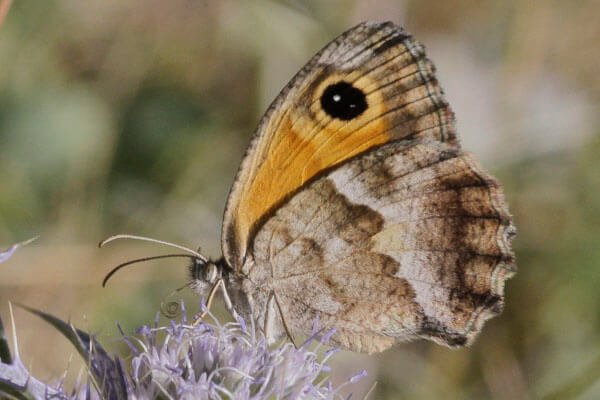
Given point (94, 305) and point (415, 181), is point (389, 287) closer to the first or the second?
point (415, 181)

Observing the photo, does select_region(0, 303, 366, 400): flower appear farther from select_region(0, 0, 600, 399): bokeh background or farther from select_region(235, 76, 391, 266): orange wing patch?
select_region(0, 0, 600, 399): bokeh background

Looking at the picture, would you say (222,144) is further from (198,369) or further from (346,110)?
(198,369)

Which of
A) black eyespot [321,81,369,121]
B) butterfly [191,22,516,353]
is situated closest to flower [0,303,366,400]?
butterfly [191,22,516,353]

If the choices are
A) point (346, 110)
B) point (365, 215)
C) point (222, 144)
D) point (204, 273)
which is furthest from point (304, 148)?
point (222, 144)

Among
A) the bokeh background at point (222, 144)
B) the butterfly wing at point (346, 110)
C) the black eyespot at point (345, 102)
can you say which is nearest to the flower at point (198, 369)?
the butterfly wing at point (346, 110)

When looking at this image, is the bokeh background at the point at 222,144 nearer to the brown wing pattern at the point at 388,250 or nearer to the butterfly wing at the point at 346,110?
the brown wing pattern at the point at 388,250
